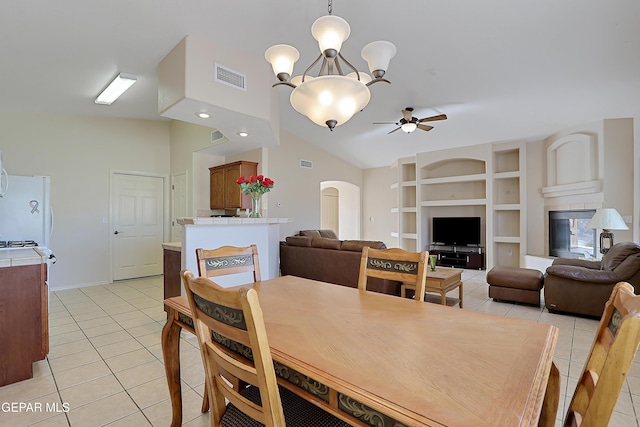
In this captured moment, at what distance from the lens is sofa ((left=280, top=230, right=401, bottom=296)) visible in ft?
12.1

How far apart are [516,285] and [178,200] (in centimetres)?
581

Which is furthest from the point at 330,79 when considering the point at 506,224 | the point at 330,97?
the point at 506,224

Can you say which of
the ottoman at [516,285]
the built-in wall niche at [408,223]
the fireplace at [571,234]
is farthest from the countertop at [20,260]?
the fireplace at [571,234]

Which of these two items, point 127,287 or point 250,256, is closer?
point 250,256

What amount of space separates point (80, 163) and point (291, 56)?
16.1 feet

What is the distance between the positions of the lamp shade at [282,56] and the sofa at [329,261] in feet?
7.07

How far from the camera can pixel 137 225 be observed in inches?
232

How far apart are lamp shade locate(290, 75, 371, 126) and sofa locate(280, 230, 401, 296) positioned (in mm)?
1913

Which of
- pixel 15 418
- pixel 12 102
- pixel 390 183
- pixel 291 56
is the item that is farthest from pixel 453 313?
pixel 390 183

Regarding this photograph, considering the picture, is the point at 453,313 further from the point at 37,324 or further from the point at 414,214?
the point at 414,214

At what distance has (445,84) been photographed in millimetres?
4117

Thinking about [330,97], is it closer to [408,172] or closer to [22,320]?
[22,320]

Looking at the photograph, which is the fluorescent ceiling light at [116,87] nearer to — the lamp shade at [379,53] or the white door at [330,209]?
the lamp shade at [379,53]

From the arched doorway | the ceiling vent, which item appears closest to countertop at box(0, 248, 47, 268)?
the ceiling vent
